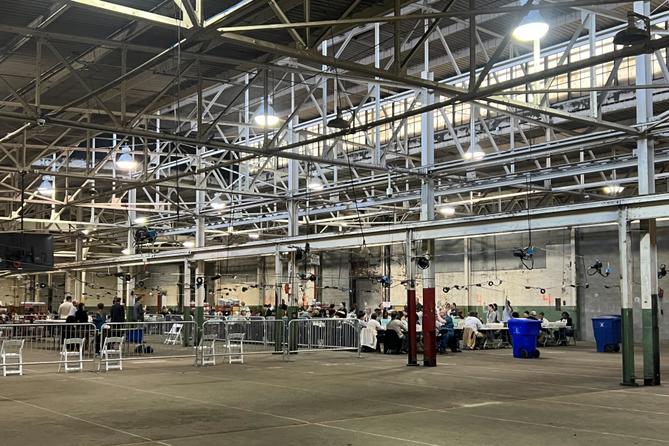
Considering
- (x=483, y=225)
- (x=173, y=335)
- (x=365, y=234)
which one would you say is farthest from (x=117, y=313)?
(x=483, y=225)

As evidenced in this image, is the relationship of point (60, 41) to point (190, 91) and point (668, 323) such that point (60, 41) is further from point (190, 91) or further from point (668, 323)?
point (668, 323)

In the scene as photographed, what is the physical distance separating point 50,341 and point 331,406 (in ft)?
61.0

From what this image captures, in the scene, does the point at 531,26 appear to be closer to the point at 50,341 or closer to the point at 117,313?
the point at 117,313

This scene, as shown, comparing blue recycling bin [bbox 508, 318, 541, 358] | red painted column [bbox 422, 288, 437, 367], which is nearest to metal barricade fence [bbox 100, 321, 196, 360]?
red painted column [bbox 422, 288, 437, 367]

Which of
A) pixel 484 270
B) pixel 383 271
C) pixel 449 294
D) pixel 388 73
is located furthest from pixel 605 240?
pixel 388 73

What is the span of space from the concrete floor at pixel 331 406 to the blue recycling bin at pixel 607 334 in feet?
20.2

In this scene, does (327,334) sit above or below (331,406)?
above

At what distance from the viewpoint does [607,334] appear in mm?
24219

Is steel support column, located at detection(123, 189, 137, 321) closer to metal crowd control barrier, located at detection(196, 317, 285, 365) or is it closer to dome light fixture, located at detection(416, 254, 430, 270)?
metal crowd control barrier, located at detection(196, 317, 285, 365)

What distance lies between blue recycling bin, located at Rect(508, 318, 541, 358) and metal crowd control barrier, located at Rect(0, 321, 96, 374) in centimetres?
1230

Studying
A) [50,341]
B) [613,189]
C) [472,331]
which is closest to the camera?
[472,331]

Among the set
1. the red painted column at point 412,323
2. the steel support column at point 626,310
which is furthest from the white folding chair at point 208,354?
the steel support column at point 626,310

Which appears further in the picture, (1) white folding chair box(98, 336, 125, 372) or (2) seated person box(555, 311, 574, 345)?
(2) seated person box(555, 311, 574, 345)

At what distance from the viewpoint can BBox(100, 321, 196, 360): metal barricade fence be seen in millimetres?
20259
